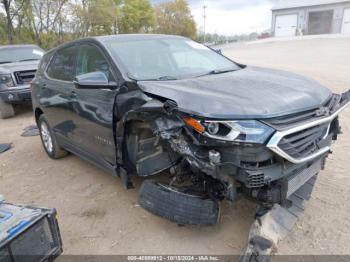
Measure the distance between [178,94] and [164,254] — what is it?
4.59ft

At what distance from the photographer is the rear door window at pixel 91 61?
11.7ft

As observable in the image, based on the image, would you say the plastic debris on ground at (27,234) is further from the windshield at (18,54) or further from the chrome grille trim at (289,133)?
the windshield at (18,54)

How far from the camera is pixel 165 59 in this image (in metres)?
3.73

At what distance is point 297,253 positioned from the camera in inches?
108

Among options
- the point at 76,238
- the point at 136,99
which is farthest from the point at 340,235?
the point at 76,238

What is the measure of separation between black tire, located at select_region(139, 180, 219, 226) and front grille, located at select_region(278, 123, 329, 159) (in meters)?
0.77

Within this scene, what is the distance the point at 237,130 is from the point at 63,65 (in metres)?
3.10

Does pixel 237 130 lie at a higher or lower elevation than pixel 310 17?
lower

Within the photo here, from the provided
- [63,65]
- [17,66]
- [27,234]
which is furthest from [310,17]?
[27,234]

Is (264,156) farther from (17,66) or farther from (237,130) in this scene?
(17,66)

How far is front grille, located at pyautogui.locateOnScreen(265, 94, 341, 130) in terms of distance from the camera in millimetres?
2422

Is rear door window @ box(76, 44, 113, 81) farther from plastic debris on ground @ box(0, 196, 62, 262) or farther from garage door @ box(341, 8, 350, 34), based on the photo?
garage door @ box(341, 8, 350, 34)

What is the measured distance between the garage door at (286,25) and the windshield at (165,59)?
4946 centimetres

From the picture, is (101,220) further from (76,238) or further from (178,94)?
(178,94)
